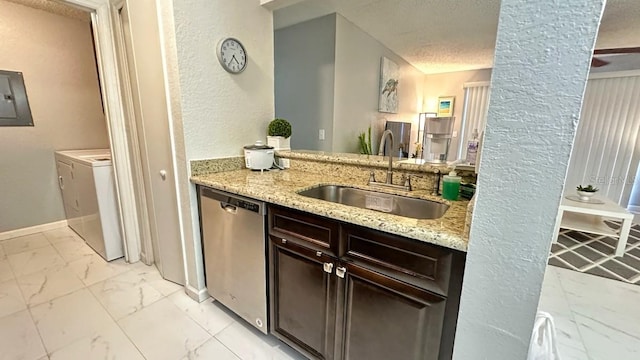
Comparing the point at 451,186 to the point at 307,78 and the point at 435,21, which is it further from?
the point at 435,21

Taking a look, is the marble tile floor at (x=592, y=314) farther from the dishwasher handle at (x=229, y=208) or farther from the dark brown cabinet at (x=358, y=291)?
the dishwasher handle at (x=229, y=208)

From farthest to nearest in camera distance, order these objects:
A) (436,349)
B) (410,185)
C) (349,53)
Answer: (349,53), (410,185), (436,349)

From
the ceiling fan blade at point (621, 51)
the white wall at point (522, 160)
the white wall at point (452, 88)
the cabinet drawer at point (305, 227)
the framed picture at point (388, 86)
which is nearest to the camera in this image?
the white wall at point (522, 160)

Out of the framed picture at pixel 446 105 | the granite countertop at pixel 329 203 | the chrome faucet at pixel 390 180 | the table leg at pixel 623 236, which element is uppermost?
the framed picture at pixel 446 105

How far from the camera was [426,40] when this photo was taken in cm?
354

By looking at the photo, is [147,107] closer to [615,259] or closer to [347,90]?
[347,90]

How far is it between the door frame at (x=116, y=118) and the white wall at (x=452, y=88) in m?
5.31

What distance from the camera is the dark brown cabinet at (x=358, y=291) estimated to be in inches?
33.5

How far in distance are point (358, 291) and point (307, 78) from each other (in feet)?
8.24

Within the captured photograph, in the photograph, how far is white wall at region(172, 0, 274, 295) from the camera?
4.89ft

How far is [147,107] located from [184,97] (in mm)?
411

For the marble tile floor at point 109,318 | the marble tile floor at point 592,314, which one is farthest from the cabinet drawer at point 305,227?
the marble tile floor at point 592,314

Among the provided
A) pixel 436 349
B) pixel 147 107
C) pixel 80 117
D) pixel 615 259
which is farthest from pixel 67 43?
pixel 615 259

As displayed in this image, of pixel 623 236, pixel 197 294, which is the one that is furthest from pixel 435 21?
pixel 197 294
